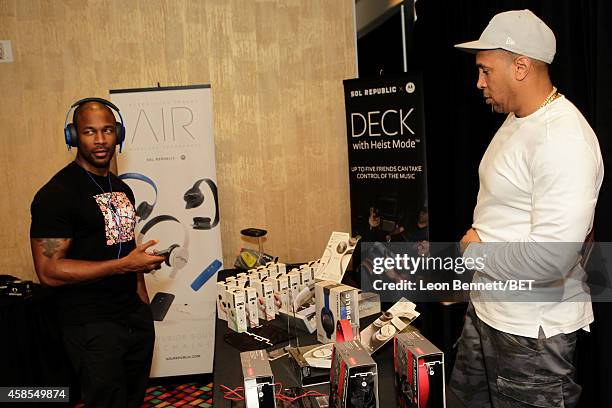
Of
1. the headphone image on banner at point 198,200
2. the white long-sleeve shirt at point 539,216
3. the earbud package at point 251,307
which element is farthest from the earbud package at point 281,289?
the headphone image on banner at point 198,200

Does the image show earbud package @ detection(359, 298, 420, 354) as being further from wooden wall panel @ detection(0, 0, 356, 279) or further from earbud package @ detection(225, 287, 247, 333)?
wooden wall panel @ detection(0, 0, 356, 279)

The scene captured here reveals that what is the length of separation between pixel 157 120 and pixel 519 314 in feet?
8.13

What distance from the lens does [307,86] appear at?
3926 millimetres

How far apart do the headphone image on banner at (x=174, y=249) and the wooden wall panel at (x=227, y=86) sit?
0.51 metres

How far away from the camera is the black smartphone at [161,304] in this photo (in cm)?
352

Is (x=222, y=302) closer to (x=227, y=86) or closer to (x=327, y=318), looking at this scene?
(x=327, y=318)

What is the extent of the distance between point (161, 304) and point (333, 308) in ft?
6.14

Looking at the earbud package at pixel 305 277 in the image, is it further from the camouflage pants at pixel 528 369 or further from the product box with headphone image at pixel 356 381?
the product box with headphone image at pixel 356 381

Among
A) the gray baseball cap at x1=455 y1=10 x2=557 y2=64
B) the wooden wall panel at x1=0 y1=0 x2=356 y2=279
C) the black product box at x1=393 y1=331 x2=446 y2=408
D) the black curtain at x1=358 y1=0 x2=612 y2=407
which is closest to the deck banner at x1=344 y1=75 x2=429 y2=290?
the black curtain at x1=358 y1=0 x2=612 y2=407

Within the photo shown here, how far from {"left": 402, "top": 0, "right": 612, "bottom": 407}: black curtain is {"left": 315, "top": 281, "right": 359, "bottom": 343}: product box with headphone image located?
1.07 meters

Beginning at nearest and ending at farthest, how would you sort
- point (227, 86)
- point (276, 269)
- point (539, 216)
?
point (539, 216) < point (276, 269) < point (227, 86)

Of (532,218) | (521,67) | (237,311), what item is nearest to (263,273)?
(237,311)

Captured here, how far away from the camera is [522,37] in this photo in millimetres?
1702

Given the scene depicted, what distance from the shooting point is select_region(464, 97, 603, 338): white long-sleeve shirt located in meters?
1.56
